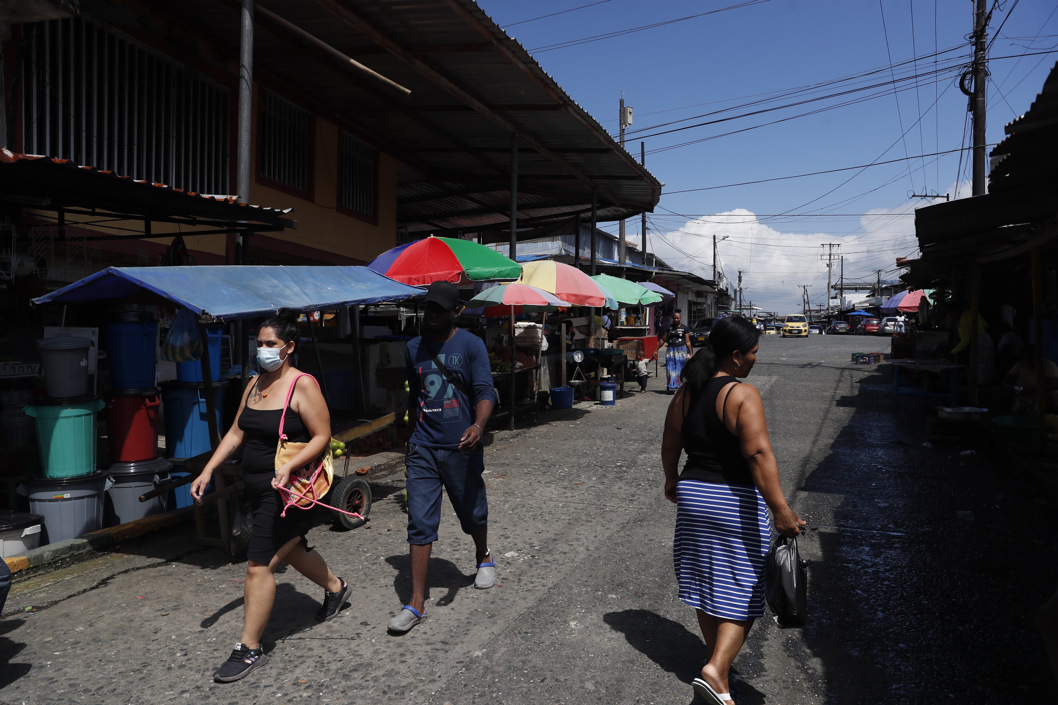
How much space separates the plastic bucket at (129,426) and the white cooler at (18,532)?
33.0 inches

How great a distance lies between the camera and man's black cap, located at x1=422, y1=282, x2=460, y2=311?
429 cm

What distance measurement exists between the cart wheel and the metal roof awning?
272cm

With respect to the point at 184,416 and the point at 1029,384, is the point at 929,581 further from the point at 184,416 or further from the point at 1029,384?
the point at 1029,384

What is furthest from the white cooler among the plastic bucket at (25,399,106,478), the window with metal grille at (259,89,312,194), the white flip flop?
the window with metal grille at (259,89,312,194)

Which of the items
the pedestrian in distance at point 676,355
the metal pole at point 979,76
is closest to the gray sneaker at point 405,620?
the pedestrian in distance at point 676,355

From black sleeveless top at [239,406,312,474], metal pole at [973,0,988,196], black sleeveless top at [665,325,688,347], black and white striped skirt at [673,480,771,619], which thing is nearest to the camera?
black and white striped skirt at [673,480,771,619]

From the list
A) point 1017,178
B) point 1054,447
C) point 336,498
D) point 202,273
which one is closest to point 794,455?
point 1054,447

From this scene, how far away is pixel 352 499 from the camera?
634 cm

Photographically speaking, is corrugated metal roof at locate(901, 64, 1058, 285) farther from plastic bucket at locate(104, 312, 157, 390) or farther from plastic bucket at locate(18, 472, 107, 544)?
plastic bucket at locate(18, 472, 107, 544)

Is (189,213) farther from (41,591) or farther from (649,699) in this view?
(649,699)

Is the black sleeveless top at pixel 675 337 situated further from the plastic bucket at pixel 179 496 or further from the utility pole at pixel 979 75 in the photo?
the plastic bucket at pixel 179 496

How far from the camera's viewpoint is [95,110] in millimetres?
8328

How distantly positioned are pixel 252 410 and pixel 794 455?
293 inches

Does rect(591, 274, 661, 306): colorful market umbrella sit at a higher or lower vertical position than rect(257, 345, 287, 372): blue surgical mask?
higher
